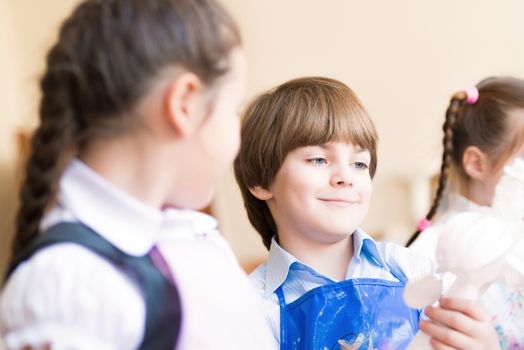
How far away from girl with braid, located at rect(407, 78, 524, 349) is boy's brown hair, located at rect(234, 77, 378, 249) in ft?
1.37

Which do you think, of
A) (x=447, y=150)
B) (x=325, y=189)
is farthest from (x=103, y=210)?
(x=447, y=150)

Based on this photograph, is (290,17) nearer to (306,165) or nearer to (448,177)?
(448,177)

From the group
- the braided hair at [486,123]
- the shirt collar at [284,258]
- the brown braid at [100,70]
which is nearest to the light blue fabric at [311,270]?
the shirt collar at [284,258]

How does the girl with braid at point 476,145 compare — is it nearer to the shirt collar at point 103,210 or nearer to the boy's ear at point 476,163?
the boy's ear at point 476,163

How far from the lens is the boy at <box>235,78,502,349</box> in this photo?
3.12ft

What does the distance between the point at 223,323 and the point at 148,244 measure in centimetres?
12

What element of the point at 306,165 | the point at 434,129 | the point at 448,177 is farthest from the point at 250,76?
the point at 306,165

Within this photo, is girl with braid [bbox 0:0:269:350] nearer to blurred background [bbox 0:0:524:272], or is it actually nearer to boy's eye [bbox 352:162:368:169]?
boy's eye [bbox 352:162:368:169]

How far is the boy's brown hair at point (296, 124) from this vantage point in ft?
3.22

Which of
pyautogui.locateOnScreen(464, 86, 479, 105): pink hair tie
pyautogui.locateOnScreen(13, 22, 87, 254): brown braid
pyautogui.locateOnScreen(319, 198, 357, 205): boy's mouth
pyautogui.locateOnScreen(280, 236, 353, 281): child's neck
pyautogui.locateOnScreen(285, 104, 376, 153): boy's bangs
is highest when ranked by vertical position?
pyautogui.locateOnScreen(13, 22, 87, 254): brown braid

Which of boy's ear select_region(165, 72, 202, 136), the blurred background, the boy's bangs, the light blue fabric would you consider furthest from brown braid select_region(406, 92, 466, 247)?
the blurred background

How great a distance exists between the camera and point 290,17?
2.82 m

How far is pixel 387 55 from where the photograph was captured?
9.08 feet

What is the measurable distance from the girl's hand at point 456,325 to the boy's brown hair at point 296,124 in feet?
1.01
